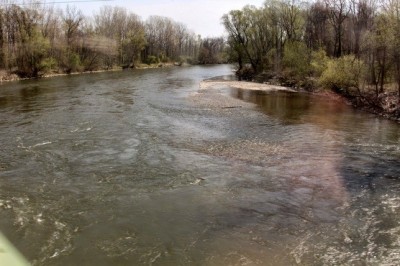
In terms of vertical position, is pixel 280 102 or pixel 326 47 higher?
pixel 326 47

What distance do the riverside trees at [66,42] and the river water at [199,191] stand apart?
1734 inches

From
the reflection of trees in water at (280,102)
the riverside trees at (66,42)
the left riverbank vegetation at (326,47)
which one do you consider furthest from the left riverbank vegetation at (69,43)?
the reflection of trees in water at (280,102)

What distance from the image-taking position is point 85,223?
10.0 meters

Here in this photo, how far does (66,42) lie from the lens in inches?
3039

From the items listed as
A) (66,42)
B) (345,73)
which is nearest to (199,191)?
(345,73)

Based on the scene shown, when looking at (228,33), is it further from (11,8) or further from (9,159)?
(9,159)

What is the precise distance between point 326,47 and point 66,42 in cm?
5101

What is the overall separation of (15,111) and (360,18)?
37473 millimetres

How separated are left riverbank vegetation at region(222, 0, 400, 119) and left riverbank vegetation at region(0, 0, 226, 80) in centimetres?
1848

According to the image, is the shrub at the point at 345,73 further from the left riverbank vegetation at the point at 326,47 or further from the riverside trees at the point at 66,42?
the riverside trees at the point at 66,42

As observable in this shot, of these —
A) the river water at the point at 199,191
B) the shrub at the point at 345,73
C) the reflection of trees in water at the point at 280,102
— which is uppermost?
the shrub at the point at 345,73

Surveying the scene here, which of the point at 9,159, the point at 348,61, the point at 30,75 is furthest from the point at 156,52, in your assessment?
the point at 9,159

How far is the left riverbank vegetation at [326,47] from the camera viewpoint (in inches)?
1112

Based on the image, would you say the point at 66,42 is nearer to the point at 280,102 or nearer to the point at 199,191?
the point at 280,102
